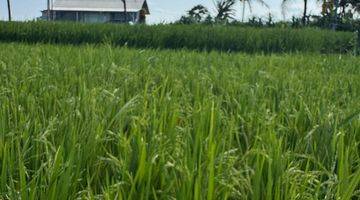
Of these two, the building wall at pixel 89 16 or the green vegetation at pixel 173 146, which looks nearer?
the green vegetation at pixel 173 146

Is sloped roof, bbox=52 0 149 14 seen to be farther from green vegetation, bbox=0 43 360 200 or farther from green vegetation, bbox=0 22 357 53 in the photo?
green vegetation, bbox=0 43 360 200

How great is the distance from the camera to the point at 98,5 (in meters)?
37.3

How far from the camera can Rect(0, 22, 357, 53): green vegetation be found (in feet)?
32.3

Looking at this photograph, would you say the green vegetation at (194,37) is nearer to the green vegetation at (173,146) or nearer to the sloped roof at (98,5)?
the green vegetation at (173,146)

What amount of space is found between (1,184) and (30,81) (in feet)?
4.67

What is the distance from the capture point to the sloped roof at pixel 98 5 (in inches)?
1416

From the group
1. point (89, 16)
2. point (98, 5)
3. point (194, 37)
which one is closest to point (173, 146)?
point (194, 37)

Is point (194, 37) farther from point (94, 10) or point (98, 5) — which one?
point (98, 5)

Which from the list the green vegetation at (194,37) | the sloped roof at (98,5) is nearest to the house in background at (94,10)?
the sloped roof at (98,5)

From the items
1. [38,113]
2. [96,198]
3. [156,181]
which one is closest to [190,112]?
[38,113]

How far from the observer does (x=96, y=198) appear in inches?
39.4

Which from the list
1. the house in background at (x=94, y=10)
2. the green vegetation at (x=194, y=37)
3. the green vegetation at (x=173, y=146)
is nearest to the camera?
the green vegetation at (x=173, y=146)

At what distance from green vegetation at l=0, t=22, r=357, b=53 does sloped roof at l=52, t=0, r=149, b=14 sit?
24.8 metres

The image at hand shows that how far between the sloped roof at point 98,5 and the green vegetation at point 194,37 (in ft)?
81.4
